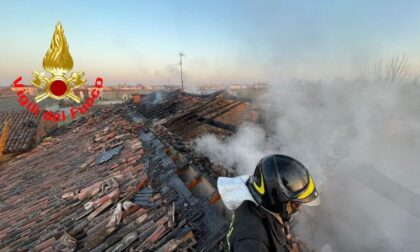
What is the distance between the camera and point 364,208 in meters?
5.11

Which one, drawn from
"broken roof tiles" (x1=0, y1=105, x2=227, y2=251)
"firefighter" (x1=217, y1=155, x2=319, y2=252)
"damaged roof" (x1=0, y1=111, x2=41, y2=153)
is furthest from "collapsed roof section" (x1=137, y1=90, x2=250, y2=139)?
"damaged roof" (x1=0, y1=111, x2=41, y2=153)

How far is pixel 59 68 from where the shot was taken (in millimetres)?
7094

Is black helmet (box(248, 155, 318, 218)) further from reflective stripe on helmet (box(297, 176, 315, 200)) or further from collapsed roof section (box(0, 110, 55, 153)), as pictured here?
collapsed roof section (box(0, 110, 55, 153))

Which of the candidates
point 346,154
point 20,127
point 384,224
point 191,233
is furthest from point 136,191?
point 20,127

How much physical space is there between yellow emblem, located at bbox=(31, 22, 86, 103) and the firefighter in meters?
6.86

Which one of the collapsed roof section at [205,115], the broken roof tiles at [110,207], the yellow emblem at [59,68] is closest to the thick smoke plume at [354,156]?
the collapsed roof section at [205,115]

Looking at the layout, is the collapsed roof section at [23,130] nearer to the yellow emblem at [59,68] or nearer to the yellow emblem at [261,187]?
the yellow emblem at [59,68]

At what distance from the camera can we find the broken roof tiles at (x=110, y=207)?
3.06 m

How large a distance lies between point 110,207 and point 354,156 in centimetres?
595

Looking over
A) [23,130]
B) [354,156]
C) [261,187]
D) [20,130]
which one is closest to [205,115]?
[354,156]

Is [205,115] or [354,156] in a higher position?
[205,115]

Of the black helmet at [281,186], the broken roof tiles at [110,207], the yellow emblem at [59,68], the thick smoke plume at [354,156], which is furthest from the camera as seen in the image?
the yellow emblem at [59,68]

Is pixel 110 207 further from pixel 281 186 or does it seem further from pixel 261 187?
pixel 281 186

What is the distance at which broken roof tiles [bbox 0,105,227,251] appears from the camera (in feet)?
10.0
